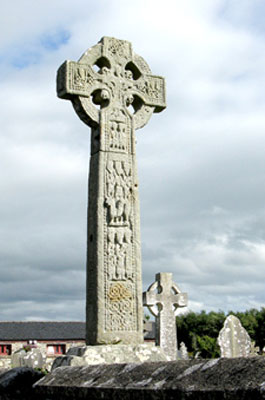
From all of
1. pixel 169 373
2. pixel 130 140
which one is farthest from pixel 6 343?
pixel 169 373

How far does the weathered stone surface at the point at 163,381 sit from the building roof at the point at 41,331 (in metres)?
57.6

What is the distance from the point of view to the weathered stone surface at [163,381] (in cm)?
320

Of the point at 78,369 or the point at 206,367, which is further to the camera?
the point at 78,369

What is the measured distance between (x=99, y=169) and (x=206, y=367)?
475 cm

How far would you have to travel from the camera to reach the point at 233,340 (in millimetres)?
15430

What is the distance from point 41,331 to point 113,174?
56.3 metres

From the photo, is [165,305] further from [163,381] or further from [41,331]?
[41,331]

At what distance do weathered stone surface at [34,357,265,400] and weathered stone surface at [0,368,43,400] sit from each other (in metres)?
0.32

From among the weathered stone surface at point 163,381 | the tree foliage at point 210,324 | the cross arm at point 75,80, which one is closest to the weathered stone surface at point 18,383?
the weathered stone surface at point 163,381

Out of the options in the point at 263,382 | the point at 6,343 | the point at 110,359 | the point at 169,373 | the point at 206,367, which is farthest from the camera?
the point at 6,343

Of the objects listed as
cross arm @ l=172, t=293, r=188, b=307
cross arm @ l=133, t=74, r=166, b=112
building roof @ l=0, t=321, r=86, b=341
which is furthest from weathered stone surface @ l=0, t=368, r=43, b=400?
building roof @ l=0, t=321, r=86, b=341

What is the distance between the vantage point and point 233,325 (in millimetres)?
15586

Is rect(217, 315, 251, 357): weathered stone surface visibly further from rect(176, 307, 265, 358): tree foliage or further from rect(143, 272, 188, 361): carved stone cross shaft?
rect(176, 307, 265, 358): tree foliage

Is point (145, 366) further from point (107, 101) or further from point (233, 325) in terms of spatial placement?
point (233, 325)
